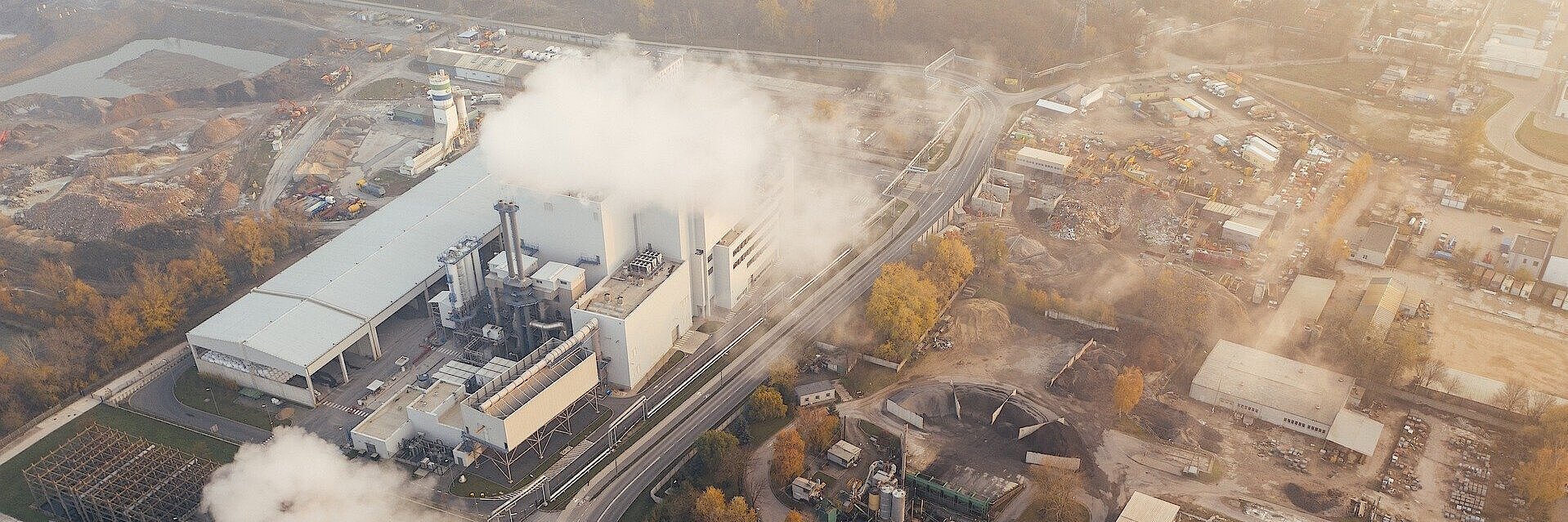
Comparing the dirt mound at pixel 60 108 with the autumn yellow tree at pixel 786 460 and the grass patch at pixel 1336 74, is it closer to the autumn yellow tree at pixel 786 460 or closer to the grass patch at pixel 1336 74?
the autumn yellow tree at pixel 786 460

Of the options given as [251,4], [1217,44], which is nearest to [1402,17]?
[1217,44]

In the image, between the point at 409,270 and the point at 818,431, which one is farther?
the point at 409,270

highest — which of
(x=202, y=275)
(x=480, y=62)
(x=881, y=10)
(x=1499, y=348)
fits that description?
(x=881, y=10)

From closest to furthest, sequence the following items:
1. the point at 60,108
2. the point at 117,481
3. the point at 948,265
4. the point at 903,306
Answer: the point at 117,481 → the point at 903,306 → the point at 948,265 → the point at 60,108

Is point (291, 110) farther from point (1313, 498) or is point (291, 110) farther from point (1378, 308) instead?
point (1378, 308)

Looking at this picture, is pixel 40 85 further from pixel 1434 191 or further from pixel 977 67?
pixel 1434 191

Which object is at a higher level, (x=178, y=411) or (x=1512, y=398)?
(x=1512, y=398)

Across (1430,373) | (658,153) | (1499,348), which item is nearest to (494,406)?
(658,153)

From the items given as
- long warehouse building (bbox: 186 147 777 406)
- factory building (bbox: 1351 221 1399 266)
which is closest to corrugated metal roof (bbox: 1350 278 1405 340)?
factory building (bbox: 1351 221 1399 266)
